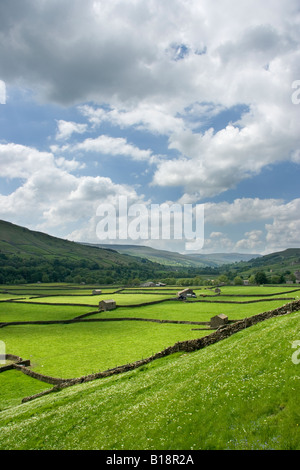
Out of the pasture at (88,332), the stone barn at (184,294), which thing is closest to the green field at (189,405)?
the pasture at (88,332)

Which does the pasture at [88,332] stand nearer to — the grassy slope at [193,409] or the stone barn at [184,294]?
the stone barn at [184,294]

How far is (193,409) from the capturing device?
15.4 m

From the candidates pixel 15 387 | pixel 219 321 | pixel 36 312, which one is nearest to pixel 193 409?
pixel 15 387

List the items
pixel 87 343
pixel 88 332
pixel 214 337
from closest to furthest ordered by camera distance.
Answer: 1. pixel 214 337
2. pixel 87 343
3. pixel 88 332

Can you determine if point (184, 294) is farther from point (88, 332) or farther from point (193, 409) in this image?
point (193, 409)

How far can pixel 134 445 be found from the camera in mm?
14125

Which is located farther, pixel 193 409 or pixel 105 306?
pixel 105 306

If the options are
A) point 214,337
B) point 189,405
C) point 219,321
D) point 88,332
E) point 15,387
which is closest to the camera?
point 189,405

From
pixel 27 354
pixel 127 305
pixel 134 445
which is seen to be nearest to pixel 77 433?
pixel 134 445

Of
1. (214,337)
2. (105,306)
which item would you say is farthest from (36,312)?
(214,337)

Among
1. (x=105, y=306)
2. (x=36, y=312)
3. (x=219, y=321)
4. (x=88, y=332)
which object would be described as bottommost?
(x=36, y=312)

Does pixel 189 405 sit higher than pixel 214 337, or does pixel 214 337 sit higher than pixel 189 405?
pixel 214 337

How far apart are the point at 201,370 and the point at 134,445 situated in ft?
25.0
